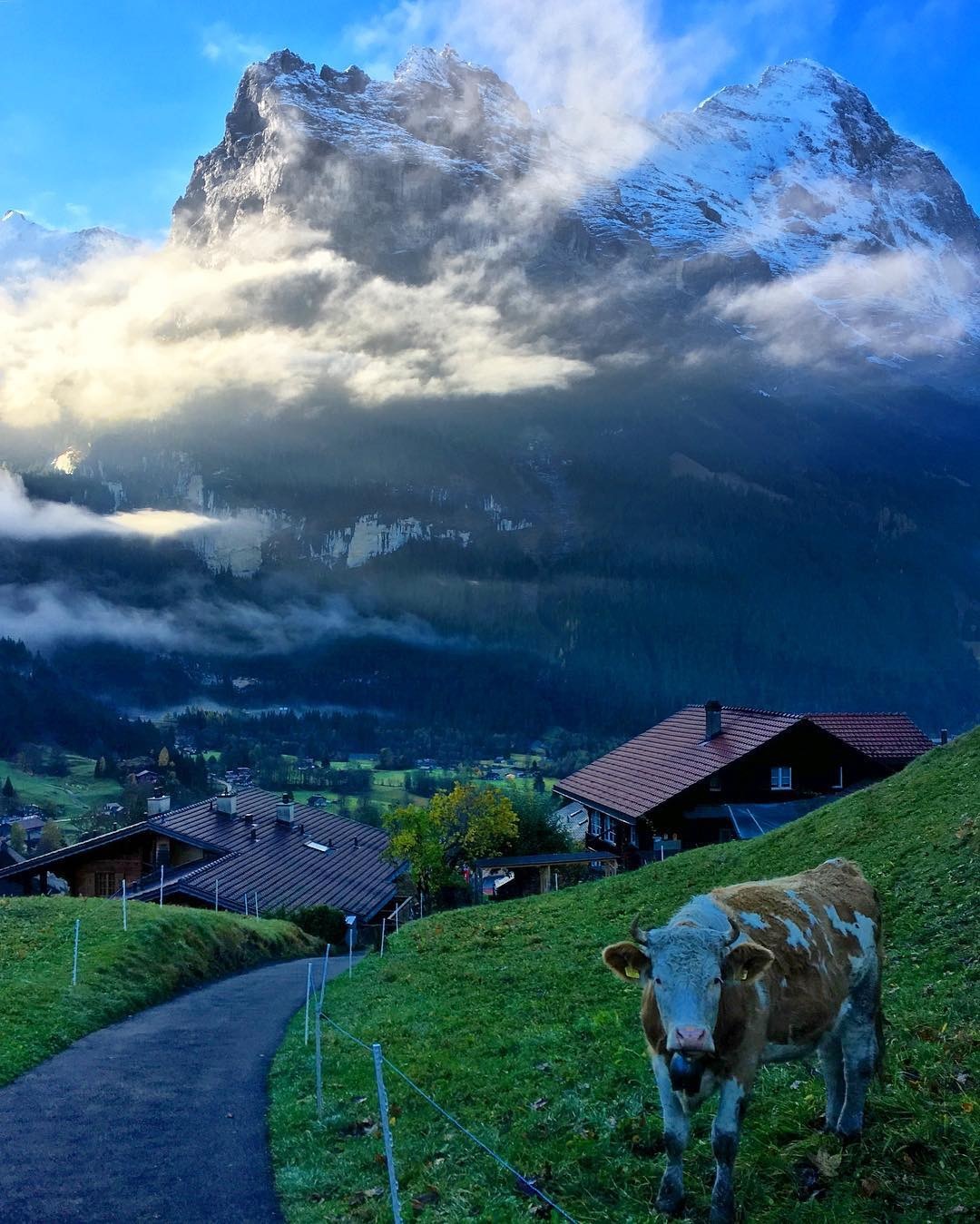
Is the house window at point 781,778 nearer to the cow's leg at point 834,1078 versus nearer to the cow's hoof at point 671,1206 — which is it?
the cow's leg at point 834,1078

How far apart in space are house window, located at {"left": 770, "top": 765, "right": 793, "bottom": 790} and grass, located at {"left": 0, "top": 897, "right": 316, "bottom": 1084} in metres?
30.1

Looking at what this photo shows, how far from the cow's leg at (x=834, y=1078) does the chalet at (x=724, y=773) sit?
38984 mm

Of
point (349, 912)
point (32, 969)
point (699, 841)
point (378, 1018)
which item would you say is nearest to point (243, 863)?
point (349, 912)

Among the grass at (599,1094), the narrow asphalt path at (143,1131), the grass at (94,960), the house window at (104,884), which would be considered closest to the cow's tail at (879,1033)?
the grass at (599,1094)

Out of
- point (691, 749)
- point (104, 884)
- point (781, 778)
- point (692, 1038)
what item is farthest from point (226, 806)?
point (692, 1038)

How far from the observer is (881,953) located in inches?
369

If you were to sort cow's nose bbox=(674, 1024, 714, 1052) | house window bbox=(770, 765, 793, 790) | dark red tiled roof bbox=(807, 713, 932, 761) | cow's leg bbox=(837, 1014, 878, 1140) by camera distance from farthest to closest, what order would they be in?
dark red tiled roof bbox=(807, 713, 932, 761) < house window bbox=(770, 765, 793, 790) < cow's leg bbox=(837, 1014, 878, 1140) < cow's nose bbox=(674, 1024, 714, 1052)

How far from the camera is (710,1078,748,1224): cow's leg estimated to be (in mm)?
7379

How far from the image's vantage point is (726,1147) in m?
7.40

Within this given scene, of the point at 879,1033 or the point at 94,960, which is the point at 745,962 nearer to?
the point at 879,1033

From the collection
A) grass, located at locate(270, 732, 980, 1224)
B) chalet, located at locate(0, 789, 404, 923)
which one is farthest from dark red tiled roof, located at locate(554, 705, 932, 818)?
grass, located at locate(270, 732, 980, 1224)

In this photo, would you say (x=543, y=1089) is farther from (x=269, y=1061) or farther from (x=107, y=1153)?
(x=269, y=1061)

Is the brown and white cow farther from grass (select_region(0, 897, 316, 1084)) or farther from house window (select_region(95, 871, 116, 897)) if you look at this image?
house window (select_region(95, 871, 116, 897))

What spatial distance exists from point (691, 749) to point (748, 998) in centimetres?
4804
